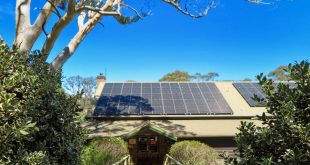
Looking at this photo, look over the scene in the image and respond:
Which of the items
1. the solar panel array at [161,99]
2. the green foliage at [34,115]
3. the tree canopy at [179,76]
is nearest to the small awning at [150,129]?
the solar panel array at [161,99]

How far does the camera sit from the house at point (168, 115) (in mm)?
15758

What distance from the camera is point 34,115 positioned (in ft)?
14.3

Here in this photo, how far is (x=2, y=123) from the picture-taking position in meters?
3.65

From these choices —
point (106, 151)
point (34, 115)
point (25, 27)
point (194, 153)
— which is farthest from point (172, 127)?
point (34, 115)

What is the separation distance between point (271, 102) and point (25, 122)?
10.6 ft

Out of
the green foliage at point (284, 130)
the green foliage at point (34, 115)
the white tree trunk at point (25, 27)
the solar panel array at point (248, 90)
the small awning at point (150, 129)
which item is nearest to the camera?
the green foliage at point (284, 130)

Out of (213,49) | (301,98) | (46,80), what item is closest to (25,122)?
(46,80)

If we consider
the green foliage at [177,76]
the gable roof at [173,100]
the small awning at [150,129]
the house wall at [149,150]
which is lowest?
the house wall at [149,150]

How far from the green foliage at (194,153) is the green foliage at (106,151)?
2.50m

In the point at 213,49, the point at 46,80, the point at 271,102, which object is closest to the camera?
the point at 271,102

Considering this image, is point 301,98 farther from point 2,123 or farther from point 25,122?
point 2,123

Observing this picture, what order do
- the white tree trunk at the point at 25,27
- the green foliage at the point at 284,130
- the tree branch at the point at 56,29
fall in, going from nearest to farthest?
the green foliage at the point at 284,130, the white tree trunk at the point at 25,27, the tree branch at the point at 56,29

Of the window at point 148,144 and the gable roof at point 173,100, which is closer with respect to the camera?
the gable roof at point 173,100

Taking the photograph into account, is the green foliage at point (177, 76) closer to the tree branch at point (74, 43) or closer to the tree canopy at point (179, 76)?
the tree canopy at point (179, 76)
